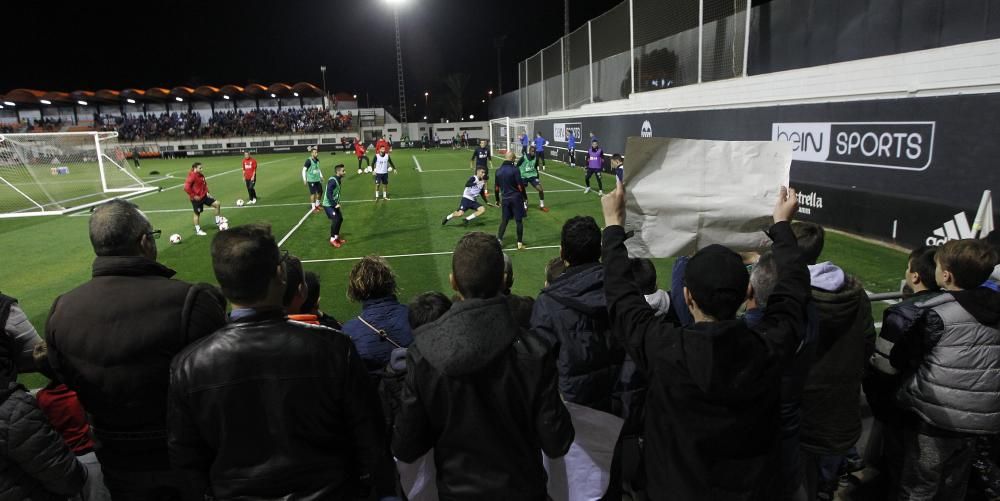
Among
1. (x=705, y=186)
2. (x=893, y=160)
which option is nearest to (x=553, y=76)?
(x=893, y=160)

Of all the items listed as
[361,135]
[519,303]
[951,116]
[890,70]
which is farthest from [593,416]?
[361,135]

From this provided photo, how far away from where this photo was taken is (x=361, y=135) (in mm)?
67500

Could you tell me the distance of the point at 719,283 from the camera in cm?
243

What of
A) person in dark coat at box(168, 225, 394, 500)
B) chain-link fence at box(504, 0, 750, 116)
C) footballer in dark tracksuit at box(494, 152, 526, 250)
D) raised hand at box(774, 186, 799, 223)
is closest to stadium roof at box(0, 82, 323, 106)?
chain-link fence at box(504, 0, 750, 116)

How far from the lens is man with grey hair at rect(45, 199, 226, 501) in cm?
276

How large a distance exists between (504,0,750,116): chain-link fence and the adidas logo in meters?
9.48

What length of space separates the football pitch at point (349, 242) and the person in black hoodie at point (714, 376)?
5985 mm

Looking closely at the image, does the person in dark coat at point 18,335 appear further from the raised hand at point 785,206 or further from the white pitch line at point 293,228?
the white pitch line at point 293,228

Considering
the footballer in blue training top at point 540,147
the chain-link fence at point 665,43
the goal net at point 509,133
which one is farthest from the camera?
the goal net at point 509,133

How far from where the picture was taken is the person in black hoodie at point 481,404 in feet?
7.73

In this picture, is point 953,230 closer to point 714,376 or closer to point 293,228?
point 714,376

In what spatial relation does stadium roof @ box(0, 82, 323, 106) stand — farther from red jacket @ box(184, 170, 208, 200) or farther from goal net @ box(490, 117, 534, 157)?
red jacket @ box(184, 170, 208, 200)

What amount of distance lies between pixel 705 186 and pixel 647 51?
25621 millimetres

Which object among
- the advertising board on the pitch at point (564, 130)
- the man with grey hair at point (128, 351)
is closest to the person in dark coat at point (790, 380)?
the man with grey hair at point (128, 351)
